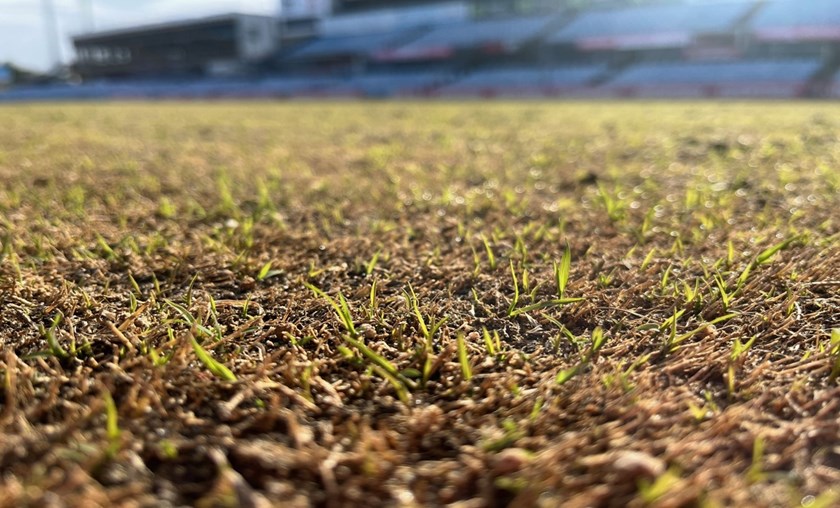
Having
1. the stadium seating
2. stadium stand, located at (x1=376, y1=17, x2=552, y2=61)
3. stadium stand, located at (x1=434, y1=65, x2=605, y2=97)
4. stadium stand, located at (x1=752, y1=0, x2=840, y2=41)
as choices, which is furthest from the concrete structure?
stadium stand, located at (x1=752, y1=0, x2=840, y2=41)

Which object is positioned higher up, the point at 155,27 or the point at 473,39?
the point at 155,27

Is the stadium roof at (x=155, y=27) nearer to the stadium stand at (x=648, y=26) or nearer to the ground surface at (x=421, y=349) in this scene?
the stadium stand at (x=648, y=26)

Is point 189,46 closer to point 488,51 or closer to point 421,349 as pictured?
point 488,51

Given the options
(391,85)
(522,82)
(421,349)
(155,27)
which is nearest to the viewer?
(421,349)

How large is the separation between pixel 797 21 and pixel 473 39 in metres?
13.2

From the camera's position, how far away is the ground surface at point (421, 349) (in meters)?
0.63

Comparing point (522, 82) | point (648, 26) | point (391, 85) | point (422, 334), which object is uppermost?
point (648, 26)

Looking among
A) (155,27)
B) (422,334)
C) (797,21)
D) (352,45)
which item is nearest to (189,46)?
(155,27)

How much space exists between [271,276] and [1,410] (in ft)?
2.05

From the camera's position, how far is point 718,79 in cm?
1841

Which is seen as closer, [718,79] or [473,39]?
[718,79]

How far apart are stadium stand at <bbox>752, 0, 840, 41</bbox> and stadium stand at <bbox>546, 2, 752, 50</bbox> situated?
1.00 m

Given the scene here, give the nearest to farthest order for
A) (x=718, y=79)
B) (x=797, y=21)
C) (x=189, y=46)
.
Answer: (x=718, y=79)
(x=797, y=21)
(x=189, y=46)

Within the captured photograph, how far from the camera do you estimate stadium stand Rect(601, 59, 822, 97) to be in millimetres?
16281
